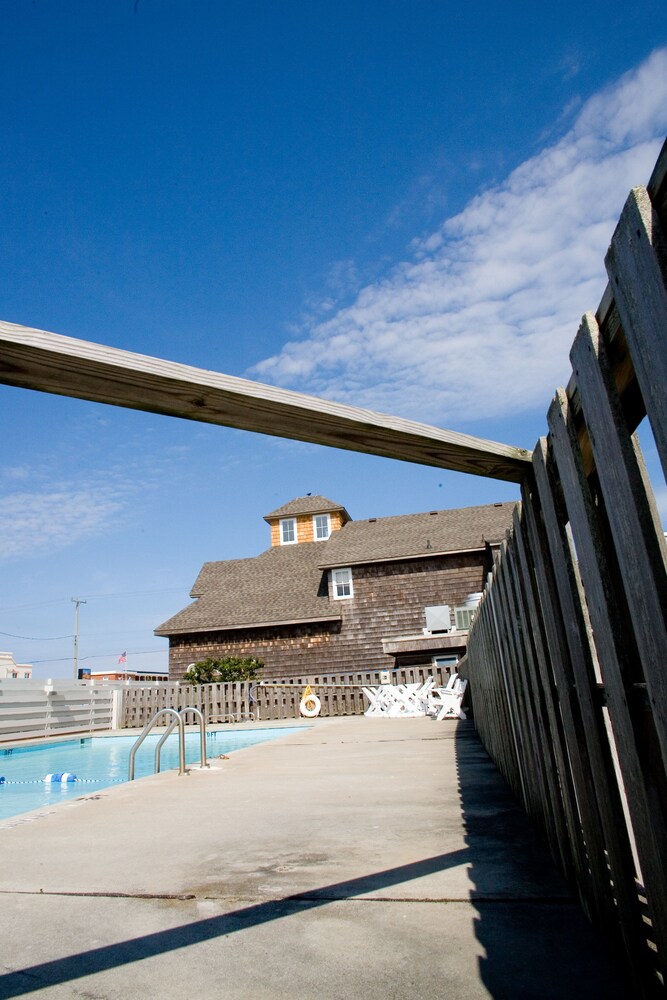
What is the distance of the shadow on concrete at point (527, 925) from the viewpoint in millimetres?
1769

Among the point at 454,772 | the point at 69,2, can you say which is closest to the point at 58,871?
the point at 454,772

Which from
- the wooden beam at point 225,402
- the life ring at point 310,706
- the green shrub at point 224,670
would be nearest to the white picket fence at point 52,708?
the green shrub at point 224,670

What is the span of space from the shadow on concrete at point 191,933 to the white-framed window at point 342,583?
23.2 metres

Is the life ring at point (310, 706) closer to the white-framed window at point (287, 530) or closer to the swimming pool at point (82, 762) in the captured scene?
the swimming pool at point (82, 762)

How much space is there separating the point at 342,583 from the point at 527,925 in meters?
24.3

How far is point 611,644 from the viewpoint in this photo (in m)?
1.62

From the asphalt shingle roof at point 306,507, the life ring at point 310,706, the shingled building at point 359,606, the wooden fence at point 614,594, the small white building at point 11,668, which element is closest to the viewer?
the wooden fence at point 614,594

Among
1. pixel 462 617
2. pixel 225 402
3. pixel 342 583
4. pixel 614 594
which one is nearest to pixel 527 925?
pixel 614 594

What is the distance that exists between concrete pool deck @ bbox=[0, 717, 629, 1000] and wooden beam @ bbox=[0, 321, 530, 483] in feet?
5.51

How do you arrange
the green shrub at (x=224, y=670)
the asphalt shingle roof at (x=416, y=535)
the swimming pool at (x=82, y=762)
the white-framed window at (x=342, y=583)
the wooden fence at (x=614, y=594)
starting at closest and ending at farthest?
the wooden fence at (x=614, y=594)
the swimming pool at (x=82, y=762)
the green shrub at (x=224, y=670)
the asphalt shingle roof at (x=416, y=535)
the white-framed window at (x=342, y=583)

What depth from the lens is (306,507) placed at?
32.6 m

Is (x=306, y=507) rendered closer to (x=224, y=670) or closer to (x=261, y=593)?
(x=261, y=593)

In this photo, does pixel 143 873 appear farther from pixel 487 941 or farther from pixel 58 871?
pixel 487 941

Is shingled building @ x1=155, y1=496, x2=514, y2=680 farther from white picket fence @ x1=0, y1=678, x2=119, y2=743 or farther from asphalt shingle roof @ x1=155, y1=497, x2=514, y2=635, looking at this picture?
white picket fence @ x1=0, y1=678, x2=119, y2=743
